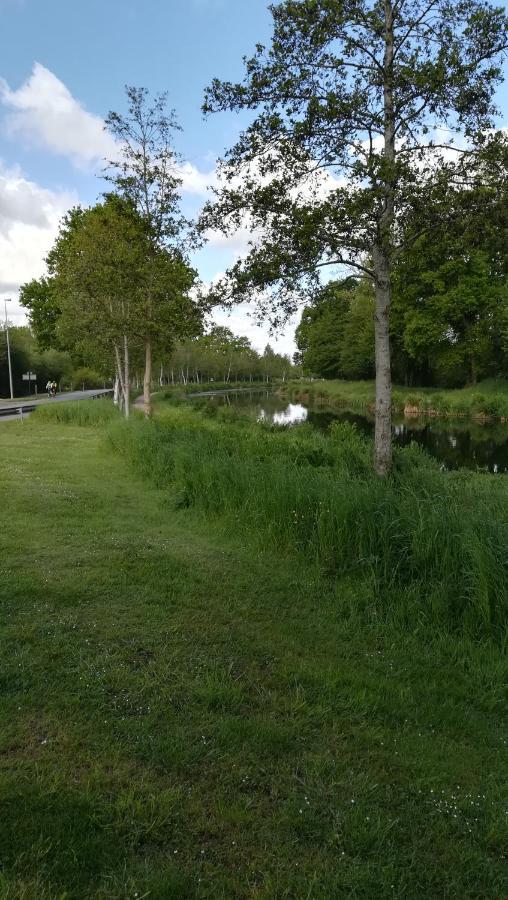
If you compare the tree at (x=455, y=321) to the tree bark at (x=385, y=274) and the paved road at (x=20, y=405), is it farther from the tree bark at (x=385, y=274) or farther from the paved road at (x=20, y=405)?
the paved road at (x=20, y=405)

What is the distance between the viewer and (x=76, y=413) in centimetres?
2327

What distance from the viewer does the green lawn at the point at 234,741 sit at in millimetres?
2295

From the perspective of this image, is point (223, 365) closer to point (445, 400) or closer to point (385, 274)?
point (445, 400)

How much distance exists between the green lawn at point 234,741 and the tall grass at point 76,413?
1752cm

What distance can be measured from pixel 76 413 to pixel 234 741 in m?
21.8

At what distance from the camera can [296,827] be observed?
8.22ft

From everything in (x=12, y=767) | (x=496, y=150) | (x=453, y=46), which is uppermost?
(x=453, y=46)

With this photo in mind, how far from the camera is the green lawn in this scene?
7.53 feet

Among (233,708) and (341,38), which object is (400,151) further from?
(233,708)

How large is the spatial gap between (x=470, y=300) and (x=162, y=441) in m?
33.8

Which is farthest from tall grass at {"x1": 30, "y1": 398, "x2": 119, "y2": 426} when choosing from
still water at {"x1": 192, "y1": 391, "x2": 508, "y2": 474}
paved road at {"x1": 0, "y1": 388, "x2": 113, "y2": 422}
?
still water at {"x1": 192, "y1": 391, "x2": 508, "y2": 474}

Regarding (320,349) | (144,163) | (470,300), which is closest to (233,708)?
(144,163)

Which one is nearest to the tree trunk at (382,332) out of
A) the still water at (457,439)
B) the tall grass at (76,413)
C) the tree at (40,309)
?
the still water at (457,439)

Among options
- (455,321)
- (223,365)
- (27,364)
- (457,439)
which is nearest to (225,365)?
(223,365)
